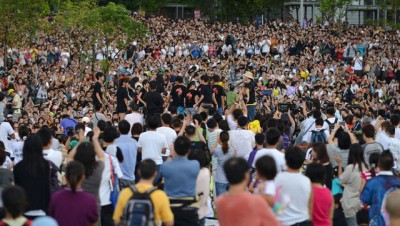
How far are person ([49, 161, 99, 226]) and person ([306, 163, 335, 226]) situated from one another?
96.2 inches

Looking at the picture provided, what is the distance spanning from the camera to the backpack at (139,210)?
34.1 ft

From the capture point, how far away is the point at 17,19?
36250 mm

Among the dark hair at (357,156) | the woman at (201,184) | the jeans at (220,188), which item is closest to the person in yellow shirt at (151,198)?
the woman at (201,184)

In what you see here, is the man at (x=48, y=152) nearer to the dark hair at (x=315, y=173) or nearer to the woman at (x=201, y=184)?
the woman at (x=201, y=184)

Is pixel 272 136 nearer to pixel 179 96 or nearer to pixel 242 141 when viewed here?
pixel 242 141

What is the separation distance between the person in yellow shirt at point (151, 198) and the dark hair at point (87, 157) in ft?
4.18

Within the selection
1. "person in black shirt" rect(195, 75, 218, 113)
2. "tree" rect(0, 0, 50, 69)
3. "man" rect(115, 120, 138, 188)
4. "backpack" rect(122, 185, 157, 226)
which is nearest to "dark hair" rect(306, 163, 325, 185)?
"backpack" rect(122, 185, 157, 226)

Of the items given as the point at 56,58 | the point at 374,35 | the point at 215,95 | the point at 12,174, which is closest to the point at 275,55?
the point at 374,35

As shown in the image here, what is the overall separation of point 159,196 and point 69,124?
41.5 ft

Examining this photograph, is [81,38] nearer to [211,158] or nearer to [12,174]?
[211,158]

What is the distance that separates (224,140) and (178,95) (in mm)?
8887

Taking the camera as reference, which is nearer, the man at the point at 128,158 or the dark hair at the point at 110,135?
the dark hair at the point at 110,135

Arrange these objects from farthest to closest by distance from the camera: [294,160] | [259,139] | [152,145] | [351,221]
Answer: [152,145]
[259,139]
[351,221]
[294,160]

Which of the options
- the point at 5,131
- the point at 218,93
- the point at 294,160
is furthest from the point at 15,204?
the point at 218,93
